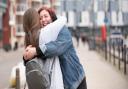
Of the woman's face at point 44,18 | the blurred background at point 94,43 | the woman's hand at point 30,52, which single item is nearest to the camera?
the woman's hand at point 30,52

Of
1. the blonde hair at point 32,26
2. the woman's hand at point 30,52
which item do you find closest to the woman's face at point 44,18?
the blonde hair at point 32,26

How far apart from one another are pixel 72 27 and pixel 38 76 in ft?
522

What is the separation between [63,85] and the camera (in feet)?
18.7

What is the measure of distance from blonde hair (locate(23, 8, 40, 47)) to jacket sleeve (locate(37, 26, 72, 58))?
12 cm

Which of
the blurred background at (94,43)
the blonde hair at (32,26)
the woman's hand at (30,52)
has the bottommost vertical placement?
the blurred background at (94,43)

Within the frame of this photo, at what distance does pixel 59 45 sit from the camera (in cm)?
568

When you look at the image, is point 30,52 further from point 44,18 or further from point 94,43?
point 94,43

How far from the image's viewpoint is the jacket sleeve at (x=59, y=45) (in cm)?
560

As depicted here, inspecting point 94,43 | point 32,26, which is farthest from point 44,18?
point 94,43

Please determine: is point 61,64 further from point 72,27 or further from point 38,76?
point 72,27

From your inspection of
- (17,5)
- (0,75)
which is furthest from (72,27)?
(0,75)

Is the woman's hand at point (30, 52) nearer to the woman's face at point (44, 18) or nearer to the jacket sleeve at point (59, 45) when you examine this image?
the jacket sleeve at point (59, 45)

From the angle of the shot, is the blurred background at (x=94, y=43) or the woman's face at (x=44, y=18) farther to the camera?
the blurred background at (x=94, y=43)

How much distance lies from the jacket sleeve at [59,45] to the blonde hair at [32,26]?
0.38 feet
